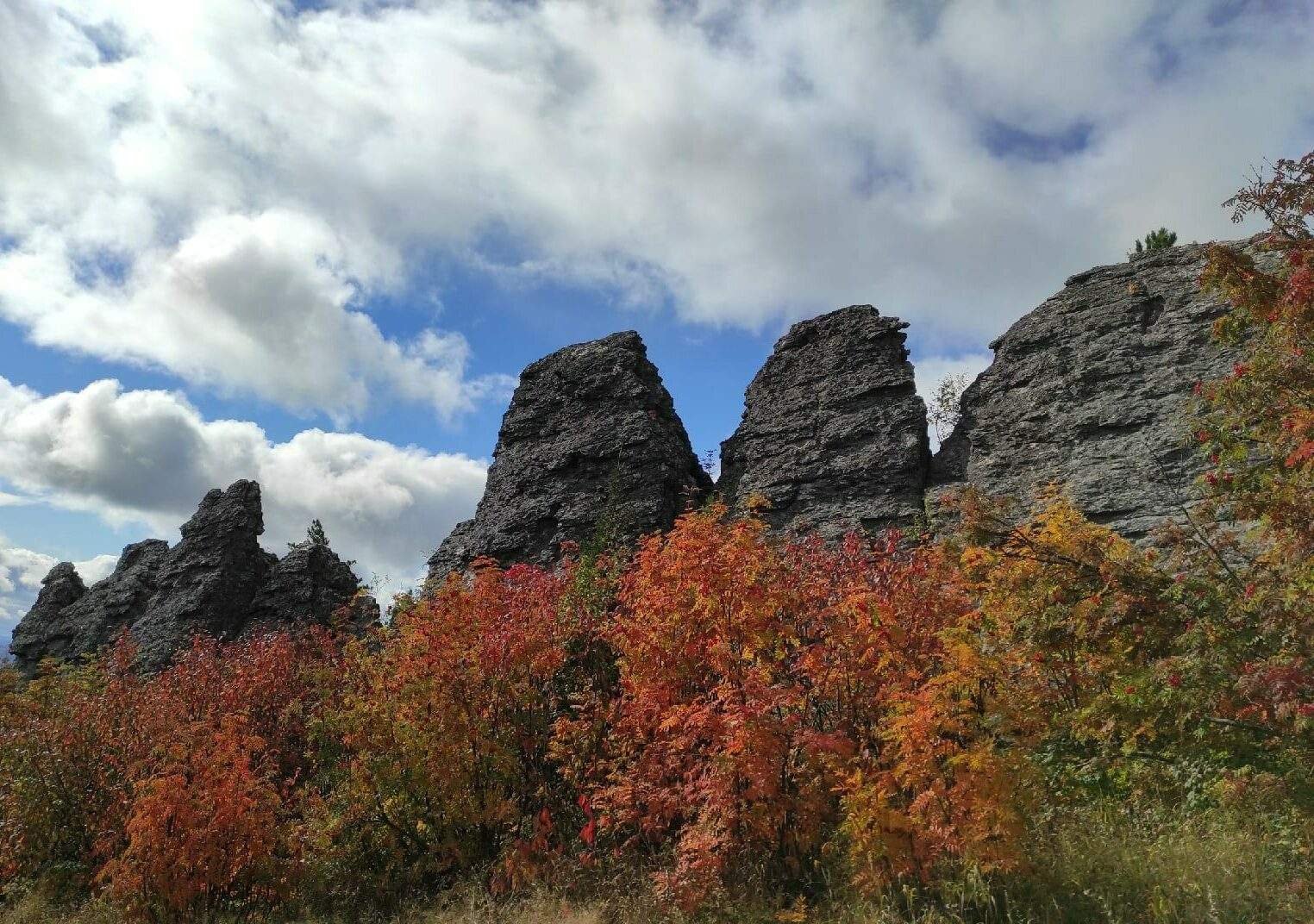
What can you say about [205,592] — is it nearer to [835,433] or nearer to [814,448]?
[814,448]

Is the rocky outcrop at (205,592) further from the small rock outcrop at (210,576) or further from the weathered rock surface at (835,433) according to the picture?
the weathered rock surface at (835,433)

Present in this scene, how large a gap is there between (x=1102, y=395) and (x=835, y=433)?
21.3 ft

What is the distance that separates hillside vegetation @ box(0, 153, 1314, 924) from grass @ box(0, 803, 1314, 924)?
4 cm

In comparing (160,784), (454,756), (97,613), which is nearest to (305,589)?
(97,613)

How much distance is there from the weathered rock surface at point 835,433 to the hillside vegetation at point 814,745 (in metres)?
9.80

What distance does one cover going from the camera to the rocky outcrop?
27.3 metres

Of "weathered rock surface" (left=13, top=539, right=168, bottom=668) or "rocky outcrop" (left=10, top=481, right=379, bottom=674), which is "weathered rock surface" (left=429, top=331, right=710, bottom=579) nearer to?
"rocky outcrop" (left=10, top=481, right=379, bottom=674)

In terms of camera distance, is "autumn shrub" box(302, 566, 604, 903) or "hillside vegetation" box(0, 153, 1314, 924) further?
"autumn shrub" box(302, 566, 604, 903)

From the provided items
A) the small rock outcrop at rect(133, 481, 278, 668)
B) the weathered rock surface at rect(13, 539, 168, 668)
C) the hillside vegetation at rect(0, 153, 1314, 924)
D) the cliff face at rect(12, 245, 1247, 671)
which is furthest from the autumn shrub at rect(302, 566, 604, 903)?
the weathered rock surface at rect(13, 539, 168, 668)

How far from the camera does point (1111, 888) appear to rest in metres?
6.96

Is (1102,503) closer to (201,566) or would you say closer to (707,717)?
(707,717)

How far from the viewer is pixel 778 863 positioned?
318 inches

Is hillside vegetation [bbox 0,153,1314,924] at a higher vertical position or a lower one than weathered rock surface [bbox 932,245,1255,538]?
lower

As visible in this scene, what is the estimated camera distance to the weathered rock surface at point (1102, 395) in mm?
17797
